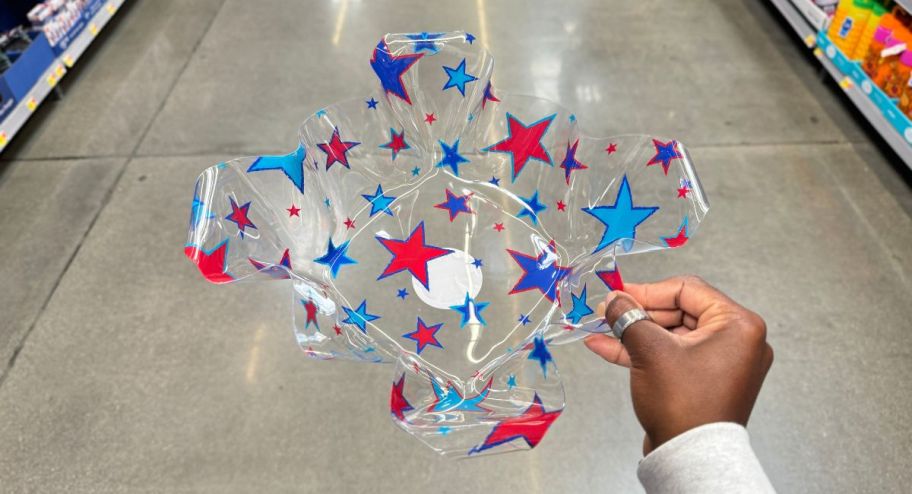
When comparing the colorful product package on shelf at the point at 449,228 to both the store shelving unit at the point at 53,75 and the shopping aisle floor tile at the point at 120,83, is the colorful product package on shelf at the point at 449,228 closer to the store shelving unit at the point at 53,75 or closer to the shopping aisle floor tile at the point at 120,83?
the shopping aisle floor tile at the point at 120,83

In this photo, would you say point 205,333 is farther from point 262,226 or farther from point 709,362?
point 709,362

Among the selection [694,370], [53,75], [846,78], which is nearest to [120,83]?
[53,75]

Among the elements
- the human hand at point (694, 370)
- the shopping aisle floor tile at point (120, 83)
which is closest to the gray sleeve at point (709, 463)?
the human hand at point (694, 370)

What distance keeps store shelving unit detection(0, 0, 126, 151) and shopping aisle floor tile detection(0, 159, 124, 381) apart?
0.44ft

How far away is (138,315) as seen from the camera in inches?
64.8

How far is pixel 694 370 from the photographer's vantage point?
2.38ft

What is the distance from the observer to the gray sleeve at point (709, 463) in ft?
2.17

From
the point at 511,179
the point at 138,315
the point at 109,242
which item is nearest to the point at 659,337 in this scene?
the point at 511,179

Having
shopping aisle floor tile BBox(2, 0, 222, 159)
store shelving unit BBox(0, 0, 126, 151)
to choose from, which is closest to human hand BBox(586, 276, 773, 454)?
shopping aisle floor tile BBox(2, 0, 222, 159)

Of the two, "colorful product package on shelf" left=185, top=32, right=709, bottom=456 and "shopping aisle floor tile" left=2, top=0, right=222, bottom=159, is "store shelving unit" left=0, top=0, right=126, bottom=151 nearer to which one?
"shopping aisle floor tile" left=2, top=0, right=222, bottom=159

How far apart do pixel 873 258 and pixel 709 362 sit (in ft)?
4.65

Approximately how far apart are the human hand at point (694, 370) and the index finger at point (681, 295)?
62 mm

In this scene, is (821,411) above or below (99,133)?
below

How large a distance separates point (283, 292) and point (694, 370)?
1225 mm
